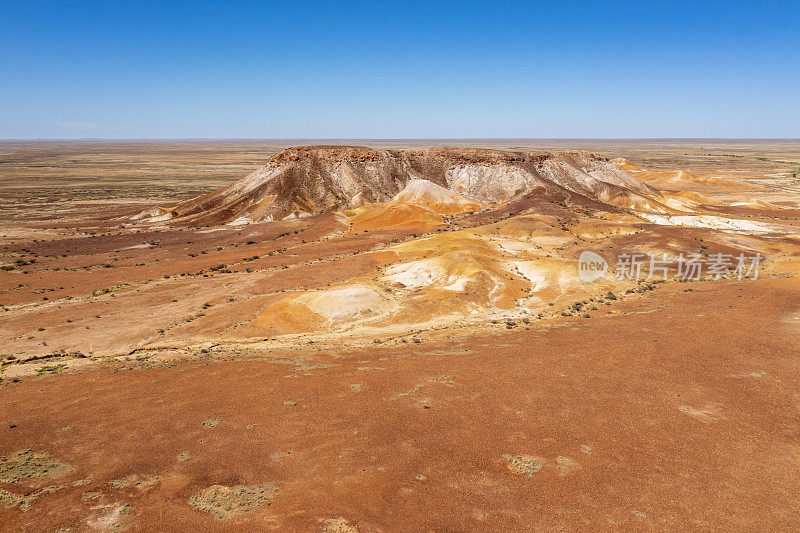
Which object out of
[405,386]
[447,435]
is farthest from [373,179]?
[447,435]

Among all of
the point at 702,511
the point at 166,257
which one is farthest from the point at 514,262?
the point at 166,257

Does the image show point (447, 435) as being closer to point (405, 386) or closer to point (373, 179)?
point (405, 386)

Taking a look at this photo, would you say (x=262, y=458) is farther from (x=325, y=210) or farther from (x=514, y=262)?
(x=325, y=210)

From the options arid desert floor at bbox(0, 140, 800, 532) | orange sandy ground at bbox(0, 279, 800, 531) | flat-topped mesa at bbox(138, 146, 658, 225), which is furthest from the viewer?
flat-topped mesa at bbox(138, 146, 658, 225)

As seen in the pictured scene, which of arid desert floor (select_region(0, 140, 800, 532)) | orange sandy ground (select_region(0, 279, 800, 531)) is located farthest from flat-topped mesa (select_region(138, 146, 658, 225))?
orange sandy ground (select_region(0, 279, 800, 531))

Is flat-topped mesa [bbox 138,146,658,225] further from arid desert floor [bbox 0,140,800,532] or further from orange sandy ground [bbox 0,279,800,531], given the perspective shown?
orange sandy ground [bbox 0,279,800,531]

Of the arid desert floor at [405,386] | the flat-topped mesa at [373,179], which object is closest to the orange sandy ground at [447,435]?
the arid desert floor at [405,386]

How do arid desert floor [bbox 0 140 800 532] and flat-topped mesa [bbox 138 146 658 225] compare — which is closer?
arid desert floor [bbox 0 140 800 532]

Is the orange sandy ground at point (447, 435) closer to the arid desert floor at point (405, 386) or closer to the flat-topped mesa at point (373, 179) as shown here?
the arid desert floor at point (405, 386)
